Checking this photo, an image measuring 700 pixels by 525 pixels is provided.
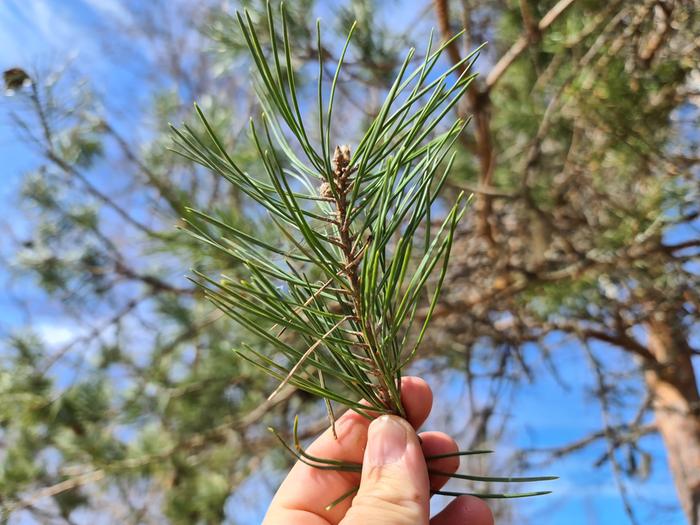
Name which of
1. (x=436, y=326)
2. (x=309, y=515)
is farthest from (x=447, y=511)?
(x=436, y=326)

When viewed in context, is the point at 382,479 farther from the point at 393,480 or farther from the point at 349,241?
the point at 349,241

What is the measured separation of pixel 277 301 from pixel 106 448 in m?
0.87

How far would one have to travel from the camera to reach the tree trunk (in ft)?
3.67

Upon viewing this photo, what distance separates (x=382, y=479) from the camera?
292 mm

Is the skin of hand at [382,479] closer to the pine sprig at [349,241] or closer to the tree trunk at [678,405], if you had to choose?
the pine sprig at [349,241]

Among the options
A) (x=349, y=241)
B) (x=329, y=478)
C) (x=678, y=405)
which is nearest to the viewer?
(x=349, y=241)

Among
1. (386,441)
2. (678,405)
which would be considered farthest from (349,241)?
(678,405)

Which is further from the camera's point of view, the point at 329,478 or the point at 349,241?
the point at 329,478

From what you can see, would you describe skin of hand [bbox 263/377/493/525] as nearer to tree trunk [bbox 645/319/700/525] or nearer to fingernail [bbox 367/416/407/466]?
fingernail [bbox 367/416/407/466]

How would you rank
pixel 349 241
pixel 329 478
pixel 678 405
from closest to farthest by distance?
pixel 349 241
pixel 329 478
pixel 678 405

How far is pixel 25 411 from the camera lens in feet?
3.21

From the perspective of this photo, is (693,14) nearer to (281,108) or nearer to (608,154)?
(608,154)

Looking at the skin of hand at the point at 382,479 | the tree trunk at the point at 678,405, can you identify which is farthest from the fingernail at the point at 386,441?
the tree trunk at the point at 678,405

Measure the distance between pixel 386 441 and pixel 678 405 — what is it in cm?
120
